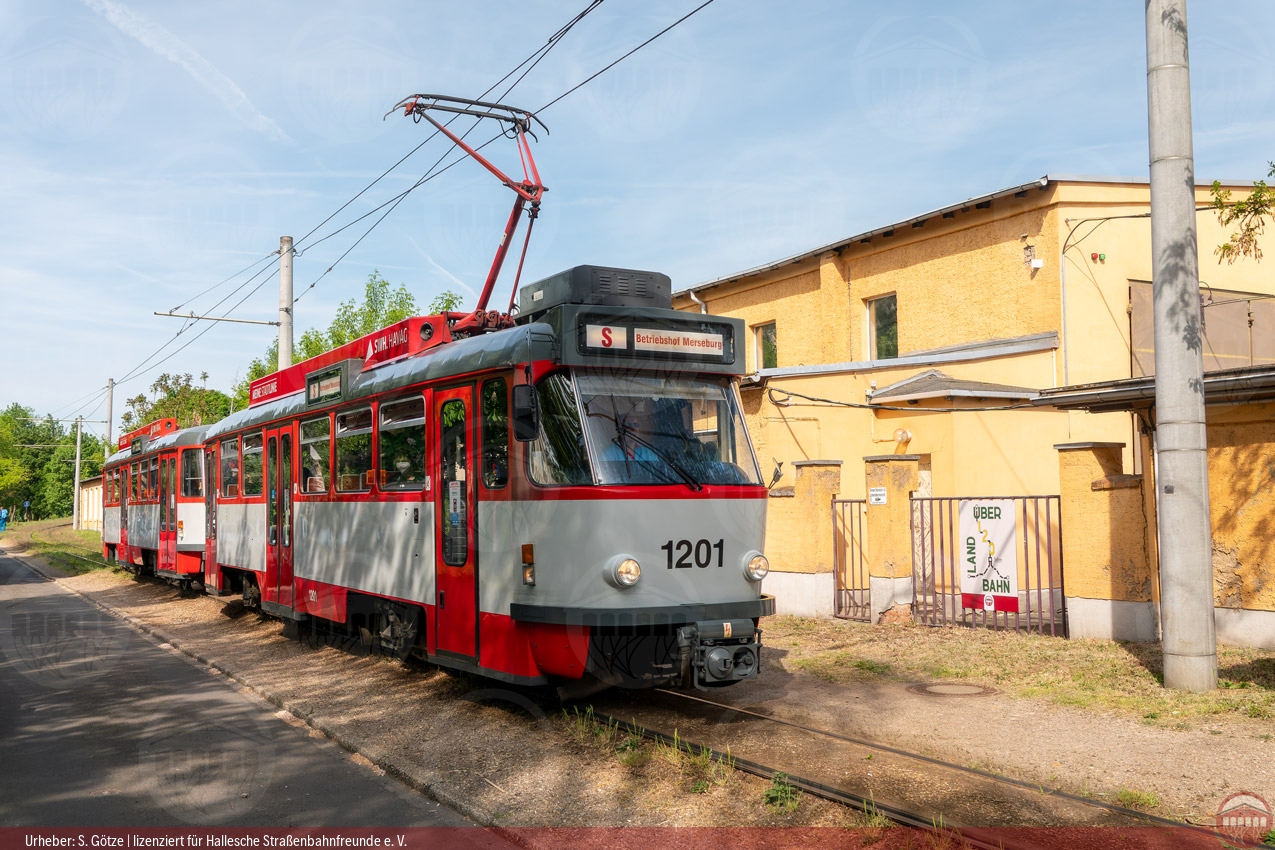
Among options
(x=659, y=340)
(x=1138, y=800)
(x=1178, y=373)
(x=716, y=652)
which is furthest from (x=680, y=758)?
(x=1178, y=373)

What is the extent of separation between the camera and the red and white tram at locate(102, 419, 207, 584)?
61.0 feet

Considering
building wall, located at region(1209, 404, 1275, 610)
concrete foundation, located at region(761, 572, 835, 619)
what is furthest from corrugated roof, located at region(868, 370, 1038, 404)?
building wall, located at region(1209, 404, 1275, 610)

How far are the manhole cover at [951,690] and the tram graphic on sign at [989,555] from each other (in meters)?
3.12

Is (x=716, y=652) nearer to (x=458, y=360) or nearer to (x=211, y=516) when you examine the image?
(x=458, y=360)

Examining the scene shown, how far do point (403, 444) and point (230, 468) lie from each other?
7193 millimetres

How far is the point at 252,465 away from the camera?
14.4m

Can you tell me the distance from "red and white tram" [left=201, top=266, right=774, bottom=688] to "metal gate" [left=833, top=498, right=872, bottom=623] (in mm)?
6919

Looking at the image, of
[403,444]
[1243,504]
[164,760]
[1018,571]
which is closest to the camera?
[164,760]

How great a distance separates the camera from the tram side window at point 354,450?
1039cm

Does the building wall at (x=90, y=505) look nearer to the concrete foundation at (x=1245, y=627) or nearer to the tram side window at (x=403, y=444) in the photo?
the tram side window at (x=403, y=444)

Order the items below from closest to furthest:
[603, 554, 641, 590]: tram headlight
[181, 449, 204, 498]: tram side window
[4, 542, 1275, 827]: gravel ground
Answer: [4, 542, 1275, 827]: gravel ground < [603, 554, 641, 590]: tram headlight < [181, 449, 204, 498]: tram side window

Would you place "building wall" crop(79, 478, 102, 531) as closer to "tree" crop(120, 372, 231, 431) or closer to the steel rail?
"tree" crop(120, 372, 231, 431)

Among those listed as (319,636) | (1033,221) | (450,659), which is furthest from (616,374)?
(1033,221)

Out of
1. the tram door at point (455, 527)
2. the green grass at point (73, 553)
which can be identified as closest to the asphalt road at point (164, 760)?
the tram door at point (455, 527)
